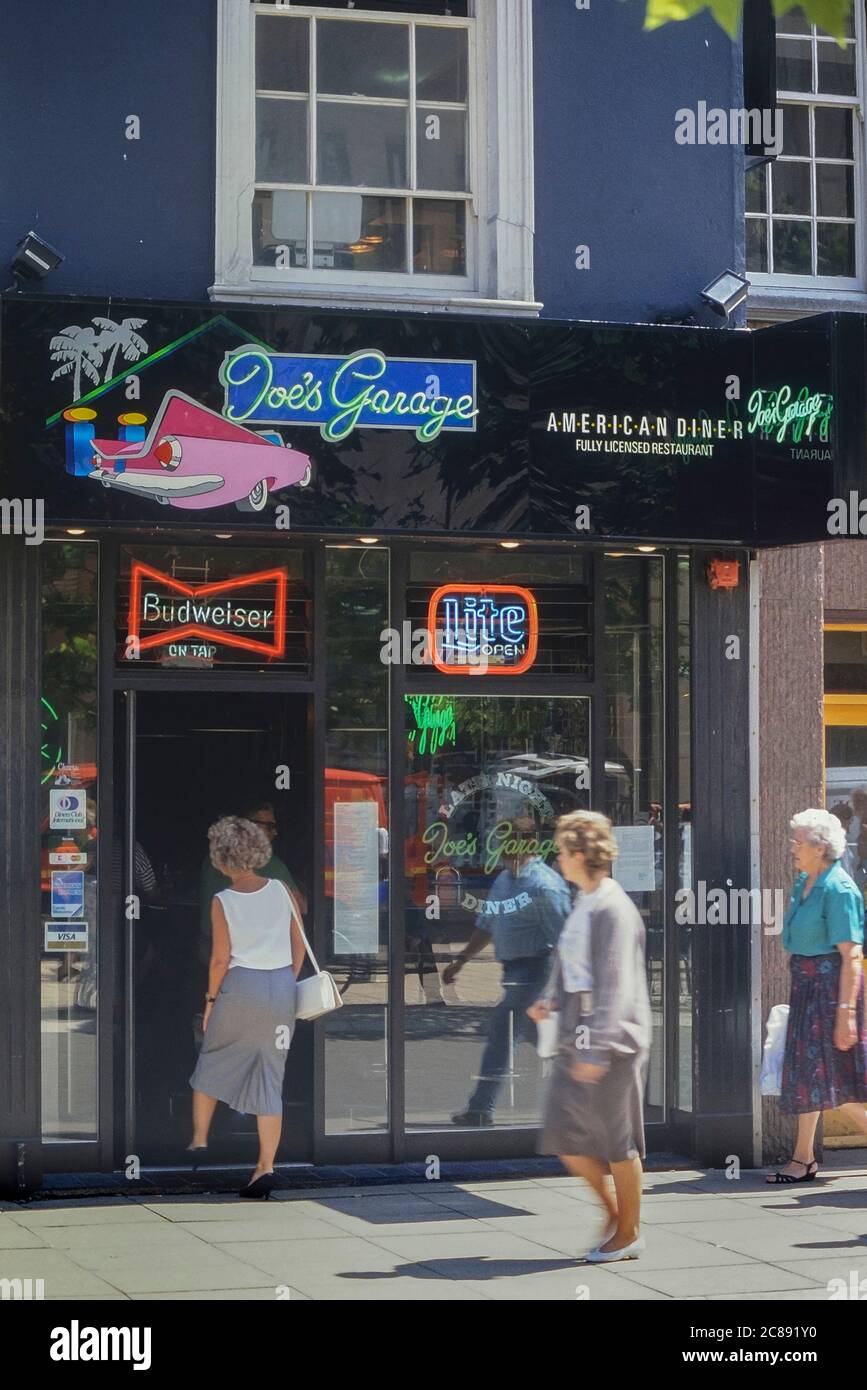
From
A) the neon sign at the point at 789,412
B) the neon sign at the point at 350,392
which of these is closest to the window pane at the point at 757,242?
the neon sign at the point at 789,412

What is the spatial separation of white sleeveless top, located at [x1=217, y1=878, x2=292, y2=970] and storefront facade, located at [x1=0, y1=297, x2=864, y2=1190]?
0.73 meters

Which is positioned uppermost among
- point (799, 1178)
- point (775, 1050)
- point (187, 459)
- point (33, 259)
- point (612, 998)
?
point (33, 259)

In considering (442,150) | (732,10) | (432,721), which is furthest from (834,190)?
(732,10)

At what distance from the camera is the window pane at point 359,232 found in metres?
10.2

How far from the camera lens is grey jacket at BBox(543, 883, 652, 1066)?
7711mm

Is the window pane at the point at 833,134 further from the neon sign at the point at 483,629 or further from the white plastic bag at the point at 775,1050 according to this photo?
the white plastic bag at the point at 775,1050

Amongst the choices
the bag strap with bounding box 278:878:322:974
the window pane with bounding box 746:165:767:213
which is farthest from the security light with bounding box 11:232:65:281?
the window pane with bounding box 746:165:767:213

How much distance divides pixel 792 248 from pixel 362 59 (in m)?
2.93

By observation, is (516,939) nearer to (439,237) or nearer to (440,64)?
(439,237)

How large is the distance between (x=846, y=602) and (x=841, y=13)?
725 cm

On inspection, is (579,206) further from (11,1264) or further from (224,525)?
(11,1264)

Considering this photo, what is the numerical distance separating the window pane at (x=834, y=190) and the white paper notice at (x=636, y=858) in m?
4.05

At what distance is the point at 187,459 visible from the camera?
9375 millimetres
